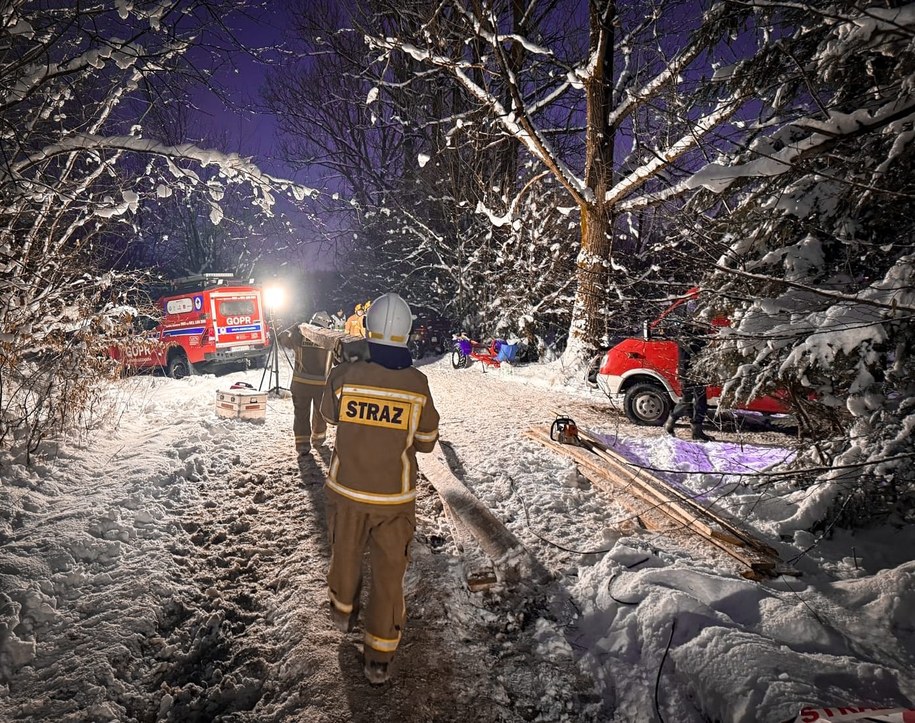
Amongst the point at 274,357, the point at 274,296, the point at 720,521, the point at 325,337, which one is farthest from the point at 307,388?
the point at 720,521

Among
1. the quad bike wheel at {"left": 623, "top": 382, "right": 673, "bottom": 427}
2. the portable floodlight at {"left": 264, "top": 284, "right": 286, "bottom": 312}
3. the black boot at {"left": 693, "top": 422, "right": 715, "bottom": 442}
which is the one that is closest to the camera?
the black boot at {"left": 693, "top": 422, "right": 715, "bottom": 442}

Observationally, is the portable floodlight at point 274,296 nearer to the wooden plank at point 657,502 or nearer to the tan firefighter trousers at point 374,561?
the wooden plank at point 657,502

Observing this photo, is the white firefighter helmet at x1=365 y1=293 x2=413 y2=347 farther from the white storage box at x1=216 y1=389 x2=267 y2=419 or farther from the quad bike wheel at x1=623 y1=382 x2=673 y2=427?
the quad bike wheel at x1=623 y1=382 x2=673 y2=427

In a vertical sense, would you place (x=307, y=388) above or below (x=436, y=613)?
above

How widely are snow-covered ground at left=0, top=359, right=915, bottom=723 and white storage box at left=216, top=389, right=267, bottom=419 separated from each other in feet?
7.53

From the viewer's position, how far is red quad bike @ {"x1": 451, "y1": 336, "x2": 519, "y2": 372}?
1469cm

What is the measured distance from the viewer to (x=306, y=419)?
6.04m

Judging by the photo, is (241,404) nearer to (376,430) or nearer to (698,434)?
(376,430)

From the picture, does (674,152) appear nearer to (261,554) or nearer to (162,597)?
(261,554)

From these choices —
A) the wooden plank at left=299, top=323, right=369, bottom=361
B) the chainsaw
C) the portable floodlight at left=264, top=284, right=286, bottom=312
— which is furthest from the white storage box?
the chainsaw

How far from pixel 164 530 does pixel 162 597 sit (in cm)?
106

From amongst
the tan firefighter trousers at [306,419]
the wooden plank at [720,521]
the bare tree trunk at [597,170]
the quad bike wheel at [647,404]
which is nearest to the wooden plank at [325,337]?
the tan firefighter trousers at [306,419]

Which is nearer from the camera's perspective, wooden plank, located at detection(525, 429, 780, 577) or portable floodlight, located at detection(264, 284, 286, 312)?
wooden plank, located at detection(525, 429, 780, 577)

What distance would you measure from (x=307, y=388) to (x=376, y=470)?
155 inches
